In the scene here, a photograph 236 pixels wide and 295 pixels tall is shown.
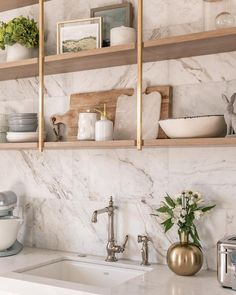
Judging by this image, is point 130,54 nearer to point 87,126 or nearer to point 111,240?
point 87,126

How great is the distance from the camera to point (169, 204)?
207 cm

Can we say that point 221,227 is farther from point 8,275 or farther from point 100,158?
point 8,275

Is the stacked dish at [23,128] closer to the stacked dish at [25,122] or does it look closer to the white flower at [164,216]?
the stacked dish at [25,122]

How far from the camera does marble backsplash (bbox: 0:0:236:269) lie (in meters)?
2.12

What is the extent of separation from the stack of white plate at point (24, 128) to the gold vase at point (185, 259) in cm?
96

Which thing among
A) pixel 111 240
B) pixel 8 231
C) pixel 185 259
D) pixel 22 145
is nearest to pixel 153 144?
pixel 185 259

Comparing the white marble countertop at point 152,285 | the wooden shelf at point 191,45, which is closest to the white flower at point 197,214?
the white marble countertop at point 152,285

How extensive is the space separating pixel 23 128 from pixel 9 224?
0.52m

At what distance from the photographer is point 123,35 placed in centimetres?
216

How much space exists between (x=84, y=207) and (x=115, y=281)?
457mm

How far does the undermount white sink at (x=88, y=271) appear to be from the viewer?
219cm

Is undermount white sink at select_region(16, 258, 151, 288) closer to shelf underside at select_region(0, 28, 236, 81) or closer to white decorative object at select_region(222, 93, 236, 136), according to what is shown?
white decorative object at select_region(222, 93, 236, 136)

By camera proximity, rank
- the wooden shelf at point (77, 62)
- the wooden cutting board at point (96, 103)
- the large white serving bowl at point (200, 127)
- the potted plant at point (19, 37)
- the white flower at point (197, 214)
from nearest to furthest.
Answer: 1. the large white serving bowl at point (200, 127)
2. the white flower at point (197, 214)
3. the wooden shelf at point (77, 62)
4. the wooden cutting board at point (96, 103)
5. the potted plant at point (19, 37)

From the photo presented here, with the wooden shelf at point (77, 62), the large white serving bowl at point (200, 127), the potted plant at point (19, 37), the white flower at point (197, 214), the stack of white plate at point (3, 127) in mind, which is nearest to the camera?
the large white serving bowl at point (200, 127)
